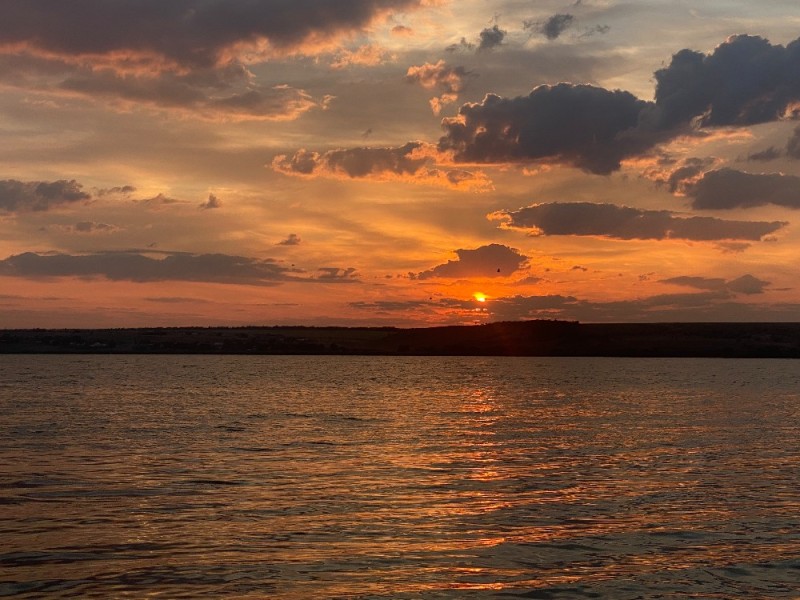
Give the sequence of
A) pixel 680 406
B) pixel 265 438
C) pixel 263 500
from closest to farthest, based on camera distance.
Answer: pixel 263 500, pixel 265 438, pixel 680 406

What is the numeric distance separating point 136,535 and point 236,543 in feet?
10.9

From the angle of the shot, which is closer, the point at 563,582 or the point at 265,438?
the point at 563,582

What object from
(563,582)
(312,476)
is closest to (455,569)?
(563,582)

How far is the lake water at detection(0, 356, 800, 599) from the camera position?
22578mm

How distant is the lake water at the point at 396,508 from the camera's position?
22578 millimetres

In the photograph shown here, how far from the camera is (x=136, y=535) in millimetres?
27125

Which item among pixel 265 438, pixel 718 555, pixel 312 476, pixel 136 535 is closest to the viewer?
pixel 718 555

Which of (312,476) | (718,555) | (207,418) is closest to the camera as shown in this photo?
(718,555)

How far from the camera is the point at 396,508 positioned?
3162 centimetres

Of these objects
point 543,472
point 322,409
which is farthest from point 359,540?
point 322,409

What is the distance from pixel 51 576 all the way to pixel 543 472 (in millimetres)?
24726

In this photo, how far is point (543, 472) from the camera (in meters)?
41.5

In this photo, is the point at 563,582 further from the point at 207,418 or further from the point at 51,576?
the point at 207,418

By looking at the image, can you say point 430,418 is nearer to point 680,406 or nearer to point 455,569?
point 680,406
